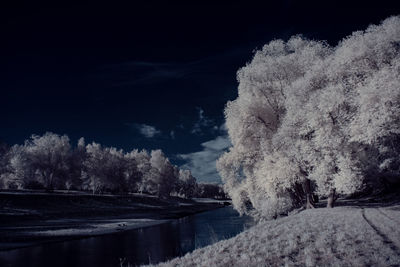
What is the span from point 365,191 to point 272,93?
27.2 m

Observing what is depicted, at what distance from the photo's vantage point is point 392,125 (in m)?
16.3

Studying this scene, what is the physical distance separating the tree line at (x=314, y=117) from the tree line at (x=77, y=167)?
60213 millimetres

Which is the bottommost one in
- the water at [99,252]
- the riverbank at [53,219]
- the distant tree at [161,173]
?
the water at [99,252]

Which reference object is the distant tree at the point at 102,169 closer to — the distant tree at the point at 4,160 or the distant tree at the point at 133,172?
the distant tree at the point at 133,172

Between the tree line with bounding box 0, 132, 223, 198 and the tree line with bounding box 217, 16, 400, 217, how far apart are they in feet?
198

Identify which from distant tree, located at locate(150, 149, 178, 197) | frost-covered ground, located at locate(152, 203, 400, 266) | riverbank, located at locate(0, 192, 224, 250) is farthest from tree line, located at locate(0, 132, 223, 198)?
frost-covered ground, located at locate(152, 203, 400, 266)

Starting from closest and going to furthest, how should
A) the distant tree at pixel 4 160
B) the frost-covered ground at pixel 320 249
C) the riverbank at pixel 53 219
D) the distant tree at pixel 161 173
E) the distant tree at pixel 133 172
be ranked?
the frost-covered ground at pixel 320 249 → the riverbank at pixel 53 219 → the distant tree at pixel 4 160 → the distant tree at pixel 161 173 → the distant tree at pixel 133 172

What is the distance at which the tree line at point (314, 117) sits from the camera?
663 inches

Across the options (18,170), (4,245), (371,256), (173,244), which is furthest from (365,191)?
(18,170)

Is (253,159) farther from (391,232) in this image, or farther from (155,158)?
(155,158)

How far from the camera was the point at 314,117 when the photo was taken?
61.8 ft

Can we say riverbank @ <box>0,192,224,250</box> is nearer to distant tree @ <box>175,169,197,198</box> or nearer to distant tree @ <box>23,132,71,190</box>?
distant tree @ <box>23,132,71,190</box>

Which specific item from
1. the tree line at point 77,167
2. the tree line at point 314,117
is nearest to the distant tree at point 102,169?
the tree line at point 77,167

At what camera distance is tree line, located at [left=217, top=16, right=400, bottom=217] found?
1684 cm
